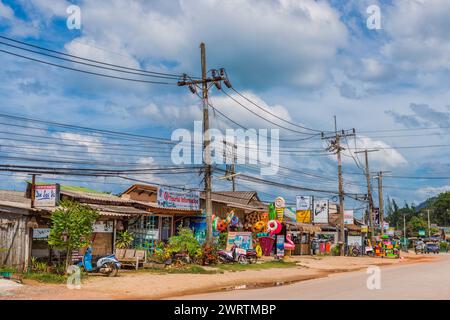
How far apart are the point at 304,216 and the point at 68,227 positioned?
3533 centimetres

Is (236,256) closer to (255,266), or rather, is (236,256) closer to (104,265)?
(255,266)

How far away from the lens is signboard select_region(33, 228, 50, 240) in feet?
75.0

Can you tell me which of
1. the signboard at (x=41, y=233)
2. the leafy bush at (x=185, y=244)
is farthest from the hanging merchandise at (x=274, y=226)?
the signboard at (x=41, y=233)

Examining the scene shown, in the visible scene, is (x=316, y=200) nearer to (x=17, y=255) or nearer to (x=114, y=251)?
(x=114, y=251)

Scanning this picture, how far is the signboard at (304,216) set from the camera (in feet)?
173

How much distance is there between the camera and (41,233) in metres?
23.1

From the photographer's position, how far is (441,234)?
10944 centimetres

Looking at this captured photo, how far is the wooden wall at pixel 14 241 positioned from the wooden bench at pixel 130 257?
5.35 metres

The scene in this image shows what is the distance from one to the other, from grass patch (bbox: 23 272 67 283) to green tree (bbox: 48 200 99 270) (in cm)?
100

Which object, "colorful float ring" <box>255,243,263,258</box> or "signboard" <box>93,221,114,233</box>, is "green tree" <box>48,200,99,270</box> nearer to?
"signboard" <box>93,221,114,233</box>

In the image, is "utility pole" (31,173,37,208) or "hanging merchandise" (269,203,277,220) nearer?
"utility pole" (31,173,37,208)

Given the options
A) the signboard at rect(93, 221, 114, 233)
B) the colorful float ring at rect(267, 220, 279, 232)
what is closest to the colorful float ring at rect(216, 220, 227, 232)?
the colorful float ring at rect(267, 220, 279, 232)

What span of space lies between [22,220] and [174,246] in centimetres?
897
